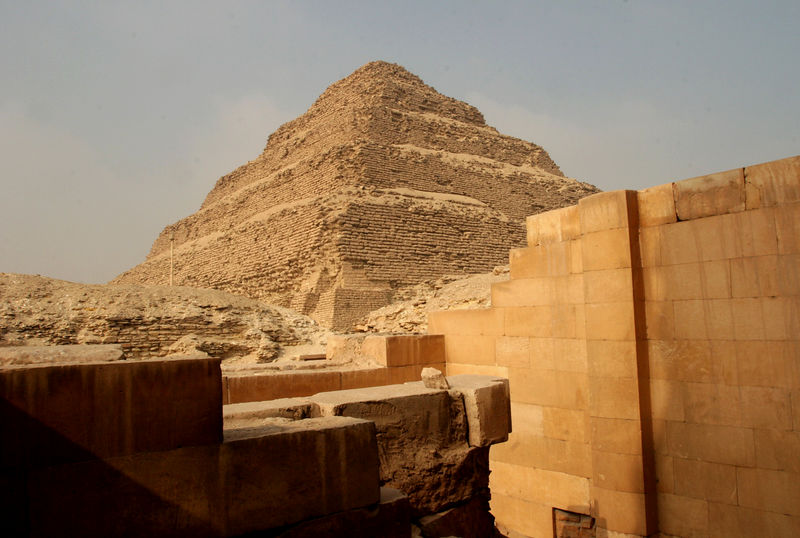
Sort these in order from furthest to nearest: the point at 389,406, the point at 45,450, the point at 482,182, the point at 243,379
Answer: the point at 482,182 < the point at 243,379 < the point at 389,406 < the point at 45,450

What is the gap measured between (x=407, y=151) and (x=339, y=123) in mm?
7133

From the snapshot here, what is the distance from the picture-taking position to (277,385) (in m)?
5.69

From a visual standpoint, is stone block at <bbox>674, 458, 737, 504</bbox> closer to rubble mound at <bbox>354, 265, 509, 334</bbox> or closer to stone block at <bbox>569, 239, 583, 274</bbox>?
stone block at <bbox>569, 239, 583, 274</bbox>

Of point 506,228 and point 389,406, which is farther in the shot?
point 506,228

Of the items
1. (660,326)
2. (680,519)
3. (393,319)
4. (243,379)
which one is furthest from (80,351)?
(393,319)

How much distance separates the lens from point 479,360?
21.9ft

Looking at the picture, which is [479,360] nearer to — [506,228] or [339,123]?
[506,228]

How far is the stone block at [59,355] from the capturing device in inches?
94.4

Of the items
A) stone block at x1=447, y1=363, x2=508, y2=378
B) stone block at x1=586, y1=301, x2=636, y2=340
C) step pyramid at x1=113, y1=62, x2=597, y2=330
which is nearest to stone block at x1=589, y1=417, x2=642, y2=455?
stone block at x1=586, y1=301, x2=636, y2=340

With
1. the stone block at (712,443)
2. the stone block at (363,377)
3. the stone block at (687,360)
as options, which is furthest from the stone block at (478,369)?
the stone block at (712,443)

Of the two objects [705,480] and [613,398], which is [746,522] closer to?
[705,480]

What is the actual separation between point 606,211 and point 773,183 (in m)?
1.28

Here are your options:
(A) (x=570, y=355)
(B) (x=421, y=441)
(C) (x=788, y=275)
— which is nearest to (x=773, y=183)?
(C) (x=788, y=275)

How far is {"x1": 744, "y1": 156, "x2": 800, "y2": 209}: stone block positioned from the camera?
164 inches
